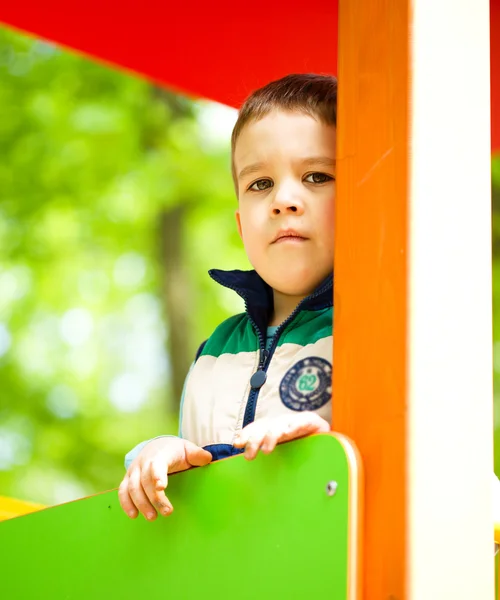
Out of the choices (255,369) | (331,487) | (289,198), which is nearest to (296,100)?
→ (289,198)

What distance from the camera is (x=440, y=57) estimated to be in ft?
3.39

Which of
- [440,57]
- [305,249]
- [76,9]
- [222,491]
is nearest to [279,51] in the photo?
[76,9]

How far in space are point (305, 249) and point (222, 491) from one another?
1.42ft

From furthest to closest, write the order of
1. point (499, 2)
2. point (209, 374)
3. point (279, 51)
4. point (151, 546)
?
1. point (279, 51)
2. point (499, 2)
3. point (209, 374)
4. point (151, 546)

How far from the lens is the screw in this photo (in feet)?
3.12

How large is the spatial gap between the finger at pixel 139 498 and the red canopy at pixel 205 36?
111cm

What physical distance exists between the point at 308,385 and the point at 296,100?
1.64 feet

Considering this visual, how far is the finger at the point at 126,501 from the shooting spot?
123 centimetres

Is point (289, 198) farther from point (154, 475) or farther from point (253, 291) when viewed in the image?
point (154, 475)

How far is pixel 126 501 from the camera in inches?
48.9

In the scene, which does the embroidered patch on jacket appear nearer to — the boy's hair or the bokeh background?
the boy's hair

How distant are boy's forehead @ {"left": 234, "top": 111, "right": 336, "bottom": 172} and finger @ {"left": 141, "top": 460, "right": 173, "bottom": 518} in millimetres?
510

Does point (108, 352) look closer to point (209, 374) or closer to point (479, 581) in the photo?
point (209, 374)

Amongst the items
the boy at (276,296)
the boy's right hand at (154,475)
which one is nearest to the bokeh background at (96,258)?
the boy at (276,296)
